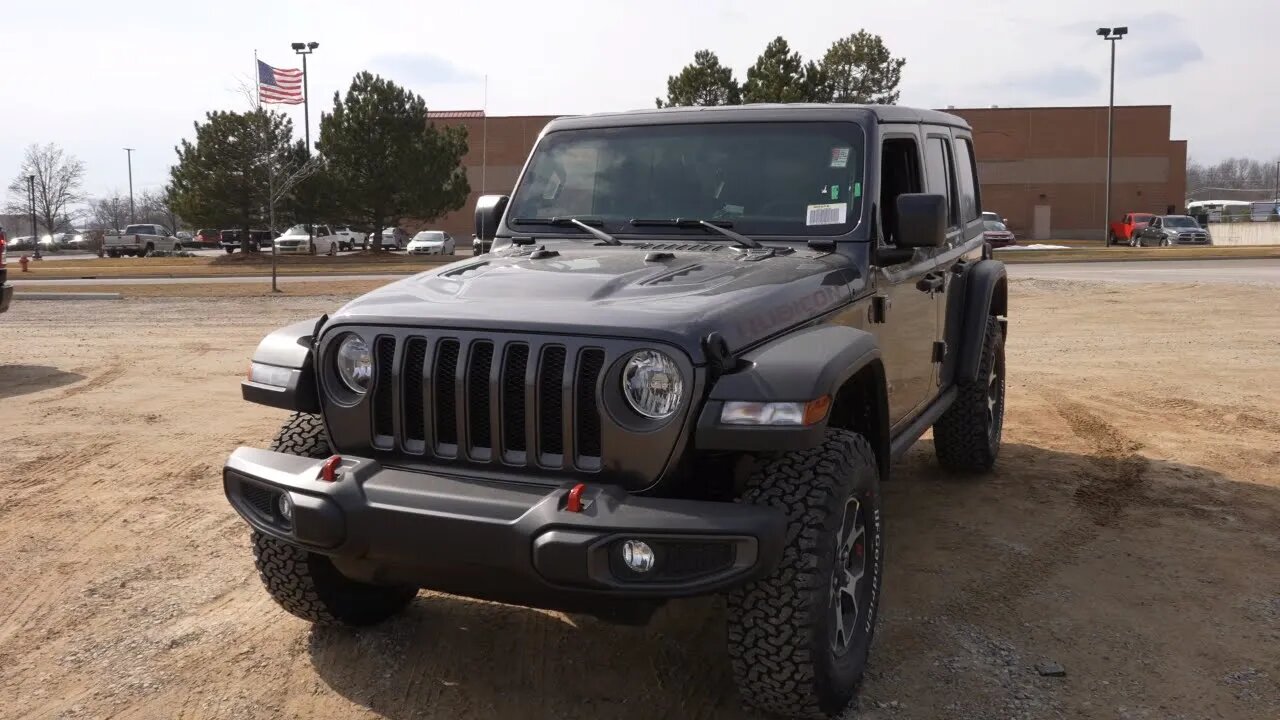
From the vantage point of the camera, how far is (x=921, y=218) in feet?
14.1

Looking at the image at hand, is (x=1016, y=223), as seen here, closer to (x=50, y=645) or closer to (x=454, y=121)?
(x=454, y=121)

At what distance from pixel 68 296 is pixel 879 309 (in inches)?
793

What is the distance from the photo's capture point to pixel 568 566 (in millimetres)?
2982

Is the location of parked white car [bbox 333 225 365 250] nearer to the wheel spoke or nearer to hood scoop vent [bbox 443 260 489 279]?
hood scoop vent [bbox 443 260 489 279]

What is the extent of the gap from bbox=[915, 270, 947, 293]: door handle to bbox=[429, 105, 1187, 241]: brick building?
53749mm

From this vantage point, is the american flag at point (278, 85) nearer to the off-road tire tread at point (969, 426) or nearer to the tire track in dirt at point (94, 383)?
the tire track in dirt at point (94, 383)

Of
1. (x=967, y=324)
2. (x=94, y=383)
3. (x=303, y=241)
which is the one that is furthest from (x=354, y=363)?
(x=303, y=241)

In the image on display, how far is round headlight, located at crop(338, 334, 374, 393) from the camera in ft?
11.7

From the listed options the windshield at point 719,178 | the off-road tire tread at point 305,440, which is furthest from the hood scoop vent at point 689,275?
the off-road tire tread at point 305,440

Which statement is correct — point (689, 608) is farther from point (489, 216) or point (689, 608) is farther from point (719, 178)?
point (489, 216)

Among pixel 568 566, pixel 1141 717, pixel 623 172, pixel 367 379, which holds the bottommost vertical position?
pixel 1141 717

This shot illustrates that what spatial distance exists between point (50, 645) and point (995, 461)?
5.25 m

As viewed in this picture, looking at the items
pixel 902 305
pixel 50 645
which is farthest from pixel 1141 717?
pixel 50 645

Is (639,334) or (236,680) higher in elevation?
(639,334)
